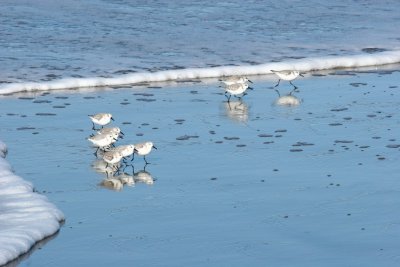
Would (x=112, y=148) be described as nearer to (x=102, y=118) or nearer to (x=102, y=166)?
(x=102, y=166)

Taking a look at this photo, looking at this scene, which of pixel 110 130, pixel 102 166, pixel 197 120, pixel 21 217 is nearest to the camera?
pixel 21 217

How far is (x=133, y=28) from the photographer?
25156 mm

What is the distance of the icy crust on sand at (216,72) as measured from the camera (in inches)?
735

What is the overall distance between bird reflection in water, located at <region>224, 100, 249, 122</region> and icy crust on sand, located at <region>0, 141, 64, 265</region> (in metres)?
4.16

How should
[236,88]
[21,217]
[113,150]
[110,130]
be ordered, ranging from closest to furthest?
[21,217], [113,150], [110,130], [236,88]

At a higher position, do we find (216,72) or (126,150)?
(216,72)

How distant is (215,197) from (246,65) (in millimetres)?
9041

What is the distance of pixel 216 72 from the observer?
20.2 meters

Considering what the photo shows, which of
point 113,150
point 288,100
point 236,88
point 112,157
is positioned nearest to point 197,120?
point 236,88

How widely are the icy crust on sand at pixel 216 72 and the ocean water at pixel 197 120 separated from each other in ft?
0.12

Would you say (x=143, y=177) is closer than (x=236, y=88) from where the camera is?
Yes

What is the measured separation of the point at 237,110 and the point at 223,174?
3.70 meters

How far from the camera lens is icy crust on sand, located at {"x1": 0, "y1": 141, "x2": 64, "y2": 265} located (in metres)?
10.6

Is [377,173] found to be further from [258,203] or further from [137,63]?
[137,63]
